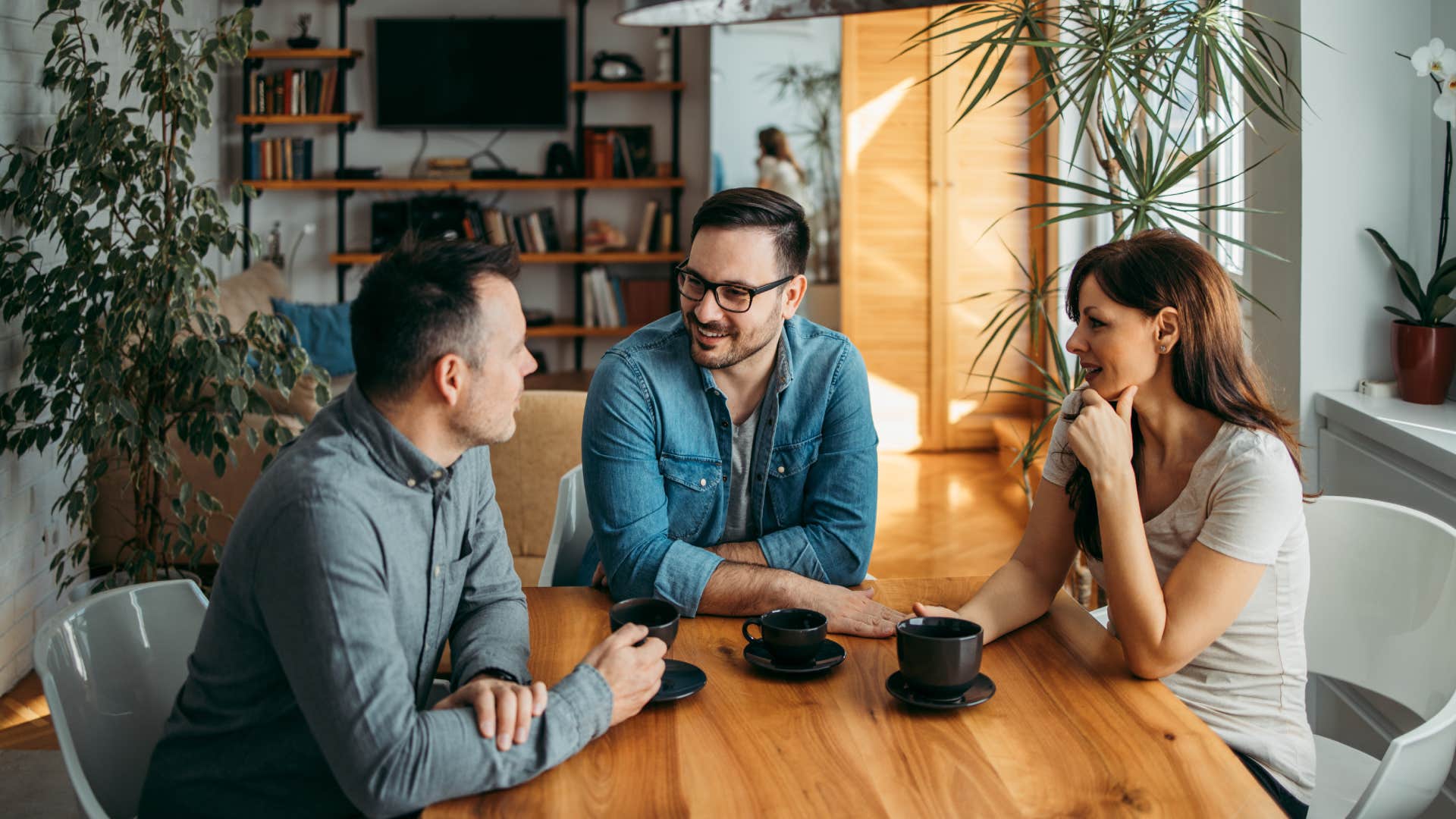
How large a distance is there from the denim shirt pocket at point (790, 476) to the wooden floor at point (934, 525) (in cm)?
178

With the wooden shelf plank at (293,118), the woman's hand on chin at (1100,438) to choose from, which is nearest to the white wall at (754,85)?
the wooden shelf plank at (293,118)

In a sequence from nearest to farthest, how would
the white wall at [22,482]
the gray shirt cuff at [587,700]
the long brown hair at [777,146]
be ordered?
the gray shirt cuff at [587,700] < the white wall at [22,482] < the long brown hair at [777,146]

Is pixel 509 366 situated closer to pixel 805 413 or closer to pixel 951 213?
pixel 805 413

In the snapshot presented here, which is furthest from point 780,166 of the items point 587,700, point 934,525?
point 587,700

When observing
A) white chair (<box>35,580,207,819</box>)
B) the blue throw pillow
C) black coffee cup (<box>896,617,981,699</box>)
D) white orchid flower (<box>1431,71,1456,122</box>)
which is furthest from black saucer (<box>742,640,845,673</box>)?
the blue throw pillow

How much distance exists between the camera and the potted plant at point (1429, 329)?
237 centimetres

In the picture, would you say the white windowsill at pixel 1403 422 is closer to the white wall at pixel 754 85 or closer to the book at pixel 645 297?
the white wall at pixel 754 85

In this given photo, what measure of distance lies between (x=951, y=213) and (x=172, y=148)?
12.1 ft

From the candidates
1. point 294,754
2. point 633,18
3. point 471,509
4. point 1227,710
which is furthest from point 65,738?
point 1227,710

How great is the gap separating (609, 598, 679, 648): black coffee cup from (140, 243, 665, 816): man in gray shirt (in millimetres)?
46

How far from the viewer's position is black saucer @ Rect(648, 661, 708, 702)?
1.29m

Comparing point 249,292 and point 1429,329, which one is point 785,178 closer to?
point 249,292

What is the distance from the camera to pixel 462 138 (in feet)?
22.6

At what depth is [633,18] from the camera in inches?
60.4
